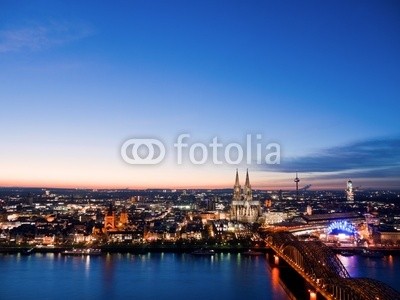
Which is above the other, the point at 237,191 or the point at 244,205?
the point at 237,191

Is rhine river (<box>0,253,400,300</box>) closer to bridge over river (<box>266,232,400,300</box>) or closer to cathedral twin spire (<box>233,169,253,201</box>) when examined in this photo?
bridge over river (<box>266,232,400,300</box>)

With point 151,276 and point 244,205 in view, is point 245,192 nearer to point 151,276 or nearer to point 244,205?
point 244,205

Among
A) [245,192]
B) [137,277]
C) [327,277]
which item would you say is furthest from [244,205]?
[327,277]

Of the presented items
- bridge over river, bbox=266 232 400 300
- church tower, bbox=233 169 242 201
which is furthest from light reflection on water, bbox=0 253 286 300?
church tower, bbox=233 169 242 201

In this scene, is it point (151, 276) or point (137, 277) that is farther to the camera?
point (151, 276)

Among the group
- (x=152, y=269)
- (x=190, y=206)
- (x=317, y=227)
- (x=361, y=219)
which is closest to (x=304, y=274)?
(x=152, y=269)

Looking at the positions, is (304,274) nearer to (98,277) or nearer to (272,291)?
(272,291)

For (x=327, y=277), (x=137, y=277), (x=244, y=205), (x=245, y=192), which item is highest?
(x=245, y=192)
